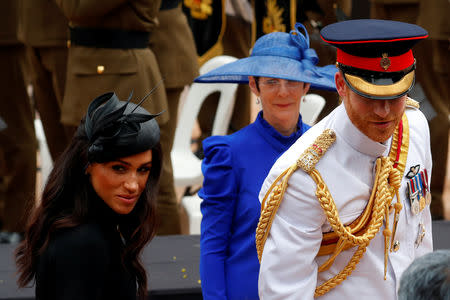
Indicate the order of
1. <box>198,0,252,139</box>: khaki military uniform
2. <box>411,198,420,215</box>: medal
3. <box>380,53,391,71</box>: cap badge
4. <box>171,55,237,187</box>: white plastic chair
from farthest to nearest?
1. <box>198,0,252,139</box>: khaki military uniform
2. <box>171,55,237,187</box>: white plastic chair
3. <box>411,198,420,215</box>: medal
4. <box>380,53,391,71</box>: cap badge

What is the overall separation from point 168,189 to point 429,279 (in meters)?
3.59

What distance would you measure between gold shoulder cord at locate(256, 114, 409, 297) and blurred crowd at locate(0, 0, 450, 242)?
92.9 inches

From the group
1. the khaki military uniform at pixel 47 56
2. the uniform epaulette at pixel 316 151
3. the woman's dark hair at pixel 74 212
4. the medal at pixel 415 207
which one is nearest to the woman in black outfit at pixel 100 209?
the woman's dark hair at pixel 74 212

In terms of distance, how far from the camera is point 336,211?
204 centimetres

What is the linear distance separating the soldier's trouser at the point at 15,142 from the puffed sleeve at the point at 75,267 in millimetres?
3289

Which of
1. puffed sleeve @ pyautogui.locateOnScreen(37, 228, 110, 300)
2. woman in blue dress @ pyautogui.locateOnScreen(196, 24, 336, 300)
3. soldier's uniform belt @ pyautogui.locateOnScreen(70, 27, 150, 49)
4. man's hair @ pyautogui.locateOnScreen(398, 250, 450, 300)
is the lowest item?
soldier's uniform belt @ pyautogui.locateOnScreen(70, 27, 150, 49)

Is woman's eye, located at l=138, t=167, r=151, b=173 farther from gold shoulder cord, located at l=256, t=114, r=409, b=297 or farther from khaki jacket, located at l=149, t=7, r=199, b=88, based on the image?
khaki jacket, located at l=149, t=7, r=199, b=88

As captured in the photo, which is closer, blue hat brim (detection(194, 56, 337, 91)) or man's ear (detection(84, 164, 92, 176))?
man's ear (detection(84, 164, 92, 176))

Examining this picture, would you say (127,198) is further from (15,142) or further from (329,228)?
(15,142)

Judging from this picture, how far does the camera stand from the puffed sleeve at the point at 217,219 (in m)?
2.68

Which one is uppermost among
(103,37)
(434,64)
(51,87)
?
(103,37)

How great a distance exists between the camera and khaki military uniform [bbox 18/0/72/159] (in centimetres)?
489

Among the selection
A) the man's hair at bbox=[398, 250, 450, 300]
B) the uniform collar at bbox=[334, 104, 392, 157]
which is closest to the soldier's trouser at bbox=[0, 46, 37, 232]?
the uniform collar at bbox=[334, 104, 392, 157]

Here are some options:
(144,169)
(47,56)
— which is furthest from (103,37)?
(144,169)
